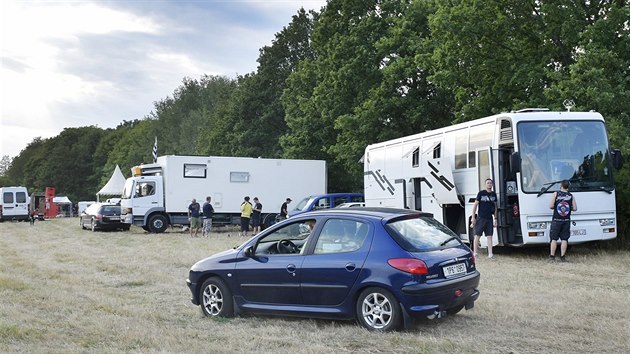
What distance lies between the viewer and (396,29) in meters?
31.7

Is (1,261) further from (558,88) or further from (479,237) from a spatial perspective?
(558,88)

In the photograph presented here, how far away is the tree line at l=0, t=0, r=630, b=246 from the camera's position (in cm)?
2036

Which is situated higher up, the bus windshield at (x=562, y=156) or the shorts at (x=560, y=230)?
the bus windshield at (x=562, y=156)

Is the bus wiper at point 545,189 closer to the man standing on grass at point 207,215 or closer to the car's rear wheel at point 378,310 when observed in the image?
the car's rear wheel at point 378,310

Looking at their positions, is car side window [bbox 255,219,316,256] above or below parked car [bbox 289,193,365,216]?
below

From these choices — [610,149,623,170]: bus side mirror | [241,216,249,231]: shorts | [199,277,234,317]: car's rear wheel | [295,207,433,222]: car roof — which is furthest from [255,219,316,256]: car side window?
[241,216,249,231]: shorts

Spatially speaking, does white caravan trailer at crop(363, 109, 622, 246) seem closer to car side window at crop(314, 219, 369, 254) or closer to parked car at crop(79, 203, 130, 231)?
car side window at crop(314, 219, 369, 254)

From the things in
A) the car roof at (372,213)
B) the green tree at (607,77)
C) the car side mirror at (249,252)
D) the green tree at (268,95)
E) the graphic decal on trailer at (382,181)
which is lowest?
the car side mirror at (249,252)

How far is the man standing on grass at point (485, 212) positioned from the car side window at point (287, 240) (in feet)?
25.5

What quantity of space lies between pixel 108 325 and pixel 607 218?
39.1 ft

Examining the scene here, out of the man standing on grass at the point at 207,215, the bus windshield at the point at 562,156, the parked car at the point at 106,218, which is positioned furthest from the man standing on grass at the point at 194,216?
the bus windshield at the point at 562,156

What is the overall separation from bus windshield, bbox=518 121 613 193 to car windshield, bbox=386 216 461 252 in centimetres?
771

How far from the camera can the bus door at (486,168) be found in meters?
15.8

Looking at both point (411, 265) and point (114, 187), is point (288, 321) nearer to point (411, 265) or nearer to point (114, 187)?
point (411, 265)
